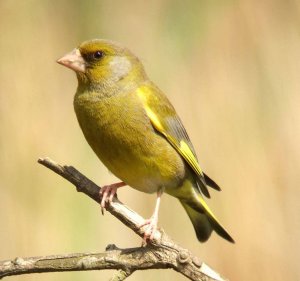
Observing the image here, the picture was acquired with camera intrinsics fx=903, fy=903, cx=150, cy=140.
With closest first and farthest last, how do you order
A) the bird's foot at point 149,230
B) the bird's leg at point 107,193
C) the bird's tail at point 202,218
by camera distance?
the bird's foot at point 149,230 < the bird's leg at point 107,193 < the bird's tail at point 202,218

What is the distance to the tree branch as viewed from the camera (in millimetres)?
3592

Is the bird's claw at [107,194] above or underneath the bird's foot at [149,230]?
above

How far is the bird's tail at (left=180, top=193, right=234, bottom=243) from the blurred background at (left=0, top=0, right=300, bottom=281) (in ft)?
1.88

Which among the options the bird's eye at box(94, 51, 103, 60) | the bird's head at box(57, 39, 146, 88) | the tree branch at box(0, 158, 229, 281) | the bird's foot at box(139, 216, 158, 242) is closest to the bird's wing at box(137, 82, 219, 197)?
the bird's head at box(57, 39, 146, 88)

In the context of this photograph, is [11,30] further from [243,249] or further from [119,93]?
[243,249]

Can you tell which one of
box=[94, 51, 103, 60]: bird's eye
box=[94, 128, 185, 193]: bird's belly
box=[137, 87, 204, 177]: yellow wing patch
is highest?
box=[94, 51, 103, 60]: bird's eye

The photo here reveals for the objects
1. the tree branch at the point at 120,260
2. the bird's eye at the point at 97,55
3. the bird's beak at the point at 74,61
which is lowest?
the tree branch at the point at 120,260

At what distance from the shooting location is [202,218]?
492cm

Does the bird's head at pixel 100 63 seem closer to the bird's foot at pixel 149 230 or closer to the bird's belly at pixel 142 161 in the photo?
the bird's belly at pixel 142 161

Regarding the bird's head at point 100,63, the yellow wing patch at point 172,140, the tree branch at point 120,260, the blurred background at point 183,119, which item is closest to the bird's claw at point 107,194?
the tree branch at point 120,260

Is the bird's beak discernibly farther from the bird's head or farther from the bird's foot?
the bird's foot

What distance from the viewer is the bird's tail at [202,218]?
480cm

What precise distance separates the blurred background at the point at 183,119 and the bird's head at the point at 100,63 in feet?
3.46

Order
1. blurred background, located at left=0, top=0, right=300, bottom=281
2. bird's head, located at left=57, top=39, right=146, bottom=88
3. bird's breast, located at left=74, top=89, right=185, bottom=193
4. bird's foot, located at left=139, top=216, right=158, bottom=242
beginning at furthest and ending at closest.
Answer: blurred background, located at left=0, top=0, right=300, bottom=281 → bird's head, located at left=57, top=39, right=146, bottom=88 → bird's breast, located at left=74, top=89, right=185, bottom=193 → bird's foot, located at left=139, top=216, right=158, bottom=242
